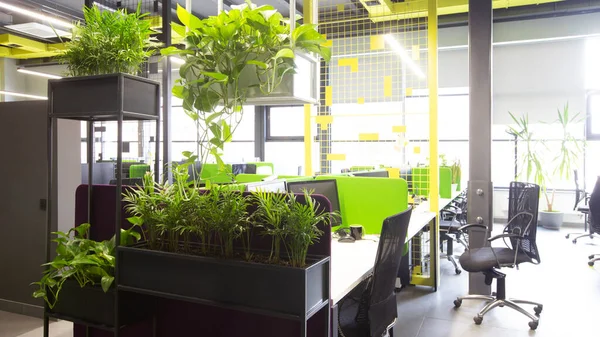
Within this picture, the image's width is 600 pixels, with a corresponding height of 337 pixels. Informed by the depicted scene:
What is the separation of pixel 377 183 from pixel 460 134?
17.2 ft

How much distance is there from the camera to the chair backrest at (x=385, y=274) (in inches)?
74.8

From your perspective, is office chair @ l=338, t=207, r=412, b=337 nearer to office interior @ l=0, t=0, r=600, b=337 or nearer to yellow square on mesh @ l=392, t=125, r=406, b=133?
office interior @ l=0, t=0, r=600, b=337

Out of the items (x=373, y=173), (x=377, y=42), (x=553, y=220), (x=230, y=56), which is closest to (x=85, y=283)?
(x=230, y=56)

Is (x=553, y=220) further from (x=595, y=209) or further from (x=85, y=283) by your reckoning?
(x=85, y=283)

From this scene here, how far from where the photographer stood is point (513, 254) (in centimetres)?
339

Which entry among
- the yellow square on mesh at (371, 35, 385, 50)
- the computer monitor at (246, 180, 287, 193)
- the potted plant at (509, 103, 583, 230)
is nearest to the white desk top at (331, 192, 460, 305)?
the computer monitor at (246, 180, 287, 193)

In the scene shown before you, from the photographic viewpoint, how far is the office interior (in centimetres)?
203

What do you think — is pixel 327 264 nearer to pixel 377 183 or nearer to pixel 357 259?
pixel 357 259

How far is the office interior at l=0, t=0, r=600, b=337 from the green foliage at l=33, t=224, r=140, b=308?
126mm

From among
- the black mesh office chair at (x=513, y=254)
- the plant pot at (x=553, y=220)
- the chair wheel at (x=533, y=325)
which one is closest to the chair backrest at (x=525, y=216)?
the black mesh office chair at (x=513, y=254)

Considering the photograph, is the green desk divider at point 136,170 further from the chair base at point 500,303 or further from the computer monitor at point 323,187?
the chair base at point 500,303

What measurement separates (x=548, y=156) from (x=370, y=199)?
509cm

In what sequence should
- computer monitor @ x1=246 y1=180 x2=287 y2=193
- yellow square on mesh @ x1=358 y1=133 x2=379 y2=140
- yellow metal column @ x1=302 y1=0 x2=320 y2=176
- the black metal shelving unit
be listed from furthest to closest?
yellow metal column @ x1=302 y1=0 x2=320 y2=176 → yellow square on mesh @ x1=358 y1=133 x2=379 y2=140 → computer monitor @ x1=246 y1=180 x2=287 y2=193 → the black metal shelving unit

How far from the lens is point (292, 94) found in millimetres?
1601
